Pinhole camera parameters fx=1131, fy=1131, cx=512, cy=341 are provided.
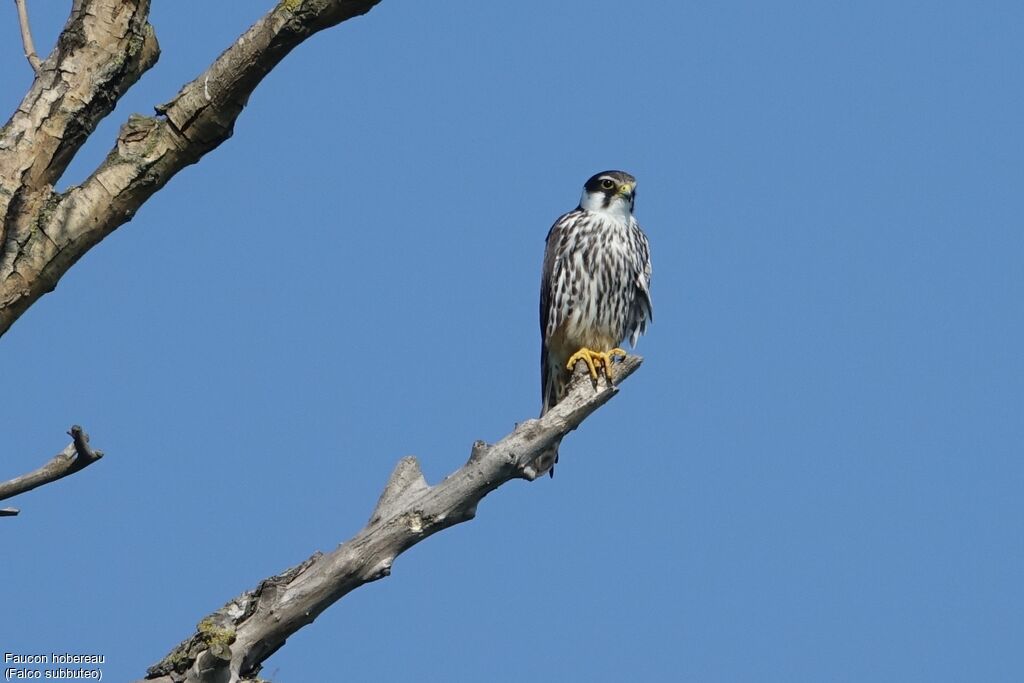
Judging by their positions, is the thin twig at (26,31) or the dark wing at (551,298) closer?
the thin twig at (26,31)

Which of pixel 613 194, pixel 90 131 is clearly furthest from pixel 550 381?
pixel 90 131

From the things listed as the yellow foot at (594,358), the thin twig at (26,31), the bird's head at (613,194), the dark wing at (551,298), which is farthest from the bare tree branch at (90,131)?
the bird's head at (613,194)

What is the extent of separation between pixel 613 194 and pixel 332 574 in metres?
4.54

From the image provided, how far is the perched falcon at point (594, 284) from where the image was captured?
704 centimetres

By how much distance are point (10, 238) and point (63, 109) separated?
40 cm

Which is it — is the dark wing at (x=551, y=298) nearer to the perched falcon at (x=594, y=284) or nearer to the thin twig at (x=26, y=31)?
the perched falcon at (x=594, y=284)

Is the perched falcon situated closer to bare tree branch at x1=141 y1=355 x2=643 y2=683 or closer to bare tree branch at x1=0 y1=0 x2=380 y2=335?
bare tree branch at x1=141 y1=355 x2=643 y2=683

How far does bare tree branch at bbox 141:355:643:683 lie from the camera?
349 cm

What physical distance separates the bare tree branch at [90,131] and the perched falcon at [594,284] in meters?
3.86

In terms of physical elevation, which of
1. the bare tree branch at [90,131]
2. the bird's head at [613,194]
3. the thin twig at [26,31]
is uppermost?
the bird's head at [613,194]

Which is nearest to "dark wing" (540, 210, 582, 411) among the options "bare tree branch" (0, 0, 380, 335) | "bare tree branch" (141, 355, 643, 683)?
"bare tree branch" (141, 355, 643, 683)

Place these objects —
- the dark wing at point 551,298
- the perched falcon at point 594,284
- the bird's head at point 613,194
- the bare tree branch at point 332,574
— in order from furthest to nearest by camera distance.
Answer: the bird's head at point 613,194
the dark wing at point 551,298
the perched falcon at point 594,284
the bare tree branch at point 332,574

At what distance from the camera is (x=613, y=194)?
A: 752 centimetres

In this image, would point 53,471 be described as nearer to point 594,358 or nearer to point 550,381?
point 594,358
